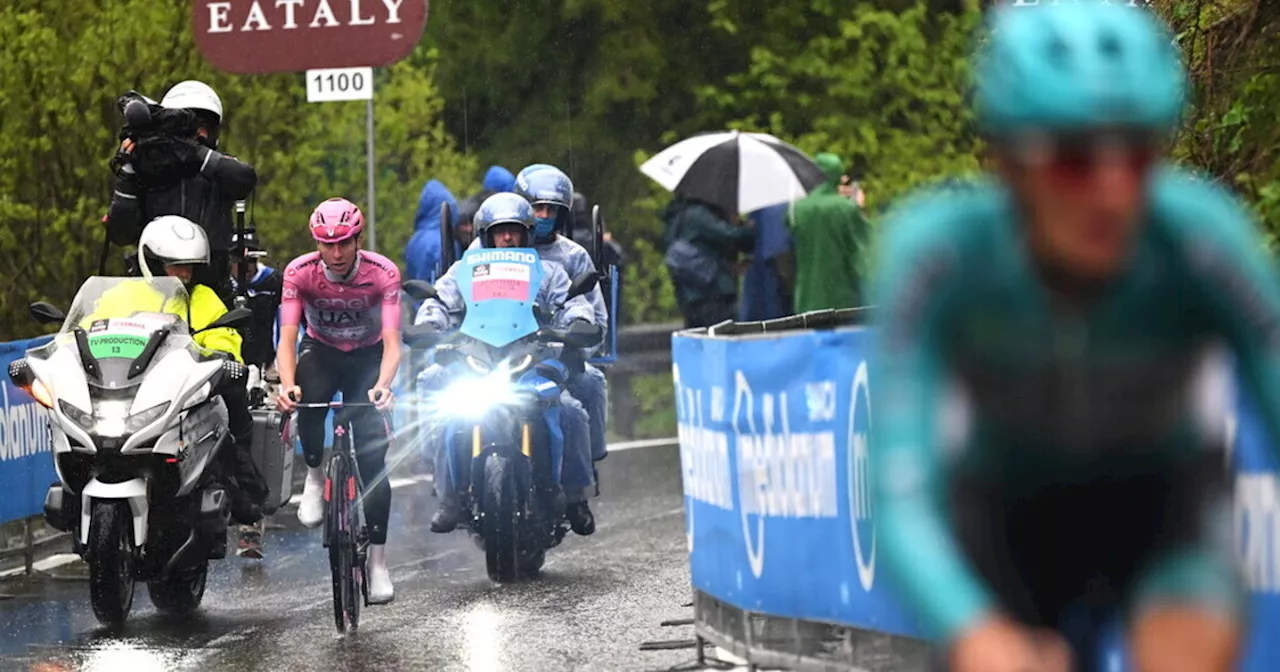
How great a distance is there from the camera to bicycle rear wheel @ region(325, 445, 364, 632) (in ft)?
37.8

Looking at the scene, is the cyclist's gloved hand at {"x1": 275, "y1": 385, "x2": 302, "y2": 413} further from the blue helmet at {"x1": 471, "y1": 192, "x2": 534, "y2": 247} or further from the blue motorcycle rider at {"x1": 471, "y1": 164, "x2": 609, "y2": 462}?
the blue motorcycle rider at {"x1": 471, "y1": 164, "x2": 609, "y2": 462}

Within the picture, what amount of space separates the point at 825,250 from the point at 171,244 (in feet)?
21.4

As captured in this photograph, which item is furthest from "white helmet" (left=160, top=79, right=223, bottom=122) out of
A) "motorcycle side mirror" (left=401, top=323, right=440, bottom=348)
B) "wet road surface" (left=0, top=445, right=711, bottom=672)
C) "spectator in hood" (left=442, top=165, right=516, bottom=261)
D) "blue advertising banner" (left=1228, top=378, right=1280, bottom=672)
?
"blue advertising banner" (left=1228, top=378, right=1280, bottom=672)

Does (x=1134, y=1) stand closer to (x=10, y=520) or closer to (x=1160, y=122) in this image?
(x=10, y=520)

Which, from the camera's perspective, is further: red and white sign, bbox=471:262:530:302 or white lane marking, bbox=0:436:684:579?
white lane marking, bbox=0:436:684:579

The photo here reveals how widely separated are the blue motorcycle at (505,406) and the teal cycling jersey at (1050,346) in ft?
32.0

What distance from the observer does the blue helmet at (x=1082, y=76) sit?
3244 millimetres

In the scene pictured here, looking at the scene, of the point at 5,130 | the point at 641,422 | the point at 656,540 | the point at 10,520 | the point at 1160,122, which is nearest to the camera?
the point at 1160,122

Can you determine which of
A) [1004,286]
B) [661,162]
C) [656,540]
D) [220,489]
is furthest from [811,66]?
[1004,286]

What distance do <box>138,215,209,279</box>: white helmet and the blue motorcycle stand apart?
1.04 metres

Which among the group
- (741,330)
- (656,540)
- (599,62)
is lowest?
(656,540)

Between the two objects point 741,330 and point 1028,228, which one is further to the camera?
point 741,330

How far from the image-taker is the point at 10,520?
14086 mm

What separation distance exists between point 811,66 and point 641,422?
1509 cm
